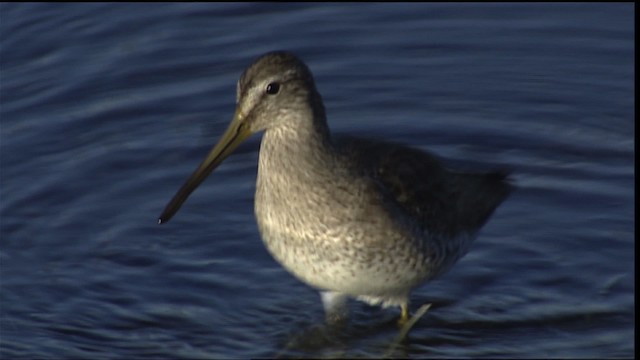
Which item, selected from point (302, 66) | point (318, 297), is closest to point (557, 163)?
point (318, 297)

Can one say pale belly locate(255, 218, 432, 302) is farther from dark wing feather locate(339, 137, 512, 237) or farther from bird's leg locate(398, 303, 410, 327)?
bird's leg locate(398, 303, 410, 327)

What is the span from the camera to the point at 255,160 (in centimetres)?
1309

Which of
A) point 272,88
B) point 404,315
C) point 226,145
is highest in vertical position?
point 272,88

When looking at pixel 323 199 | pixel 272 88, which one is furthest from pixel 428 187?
pixel 272 88

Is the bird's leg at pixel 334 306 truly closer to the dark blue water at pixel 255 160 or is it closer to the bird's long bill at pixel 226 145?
the dark blue water at pixel 255 160

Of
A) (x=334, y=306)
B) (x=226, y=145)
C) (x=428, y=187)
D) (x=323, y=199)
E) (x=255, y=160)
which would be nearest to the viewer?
(x=323, y=199)

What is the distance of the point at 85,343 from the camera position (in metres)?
10.6

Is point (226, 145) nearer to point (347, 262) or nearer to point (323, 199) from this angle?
point (323, 199)

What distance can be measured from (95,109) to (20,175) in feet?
3.91

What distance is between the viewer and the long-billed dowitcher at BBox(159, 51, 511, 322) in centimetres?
991

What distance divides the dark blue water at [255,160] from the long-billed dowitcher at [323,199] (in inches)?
30.2

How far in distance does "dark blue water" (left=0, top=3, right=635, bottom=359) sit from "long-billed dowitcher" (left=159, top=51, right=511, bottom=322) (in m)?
0.77

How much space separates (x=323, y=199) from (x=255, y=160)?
10.6ft

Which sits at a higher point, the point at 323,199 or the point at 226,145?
the point at 226,145
